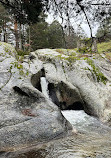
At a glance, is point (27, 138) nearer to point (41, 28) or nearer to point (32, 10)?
point (32, 10)

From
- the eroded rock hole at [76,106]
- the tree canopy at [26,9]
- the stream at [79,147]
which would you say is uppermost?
the tree canopy at [26,9]

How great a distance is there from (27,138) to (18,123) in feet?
2.02

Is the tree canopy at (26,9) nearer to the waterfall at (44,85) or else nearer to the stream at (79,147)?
the stream at (79,147)

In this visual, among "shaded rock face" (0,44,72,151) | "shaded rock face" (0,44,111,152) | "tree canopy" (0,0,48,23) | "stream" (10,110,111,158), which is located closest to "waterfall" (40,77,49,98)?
"shaded rock face" (0,44,111,152)

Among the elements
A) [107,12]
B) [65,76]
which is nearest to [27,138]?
[107,12]

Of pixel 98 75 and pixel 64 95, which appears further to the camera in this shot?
pixel 98 75

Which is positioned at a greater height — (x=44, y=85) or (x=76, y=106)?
(x=44, y=85)

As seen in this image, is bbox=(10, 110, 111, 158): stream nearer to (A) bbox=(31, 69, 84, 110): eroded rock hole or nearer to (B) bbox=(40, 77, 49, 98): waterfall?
(A) bbox=(31, 69, 84, 110): eroded rock hole

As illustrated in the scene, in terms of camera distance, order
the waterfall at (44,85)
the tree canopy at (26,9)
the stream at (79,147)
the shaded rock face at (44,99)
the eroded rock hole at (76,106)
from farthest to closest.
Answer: the waterfall at (44,85) → the eroded rock hole at (76,106) → the shaded rock face at (44,99) → the tree canopy at (26,9) → the stream at (79,147)

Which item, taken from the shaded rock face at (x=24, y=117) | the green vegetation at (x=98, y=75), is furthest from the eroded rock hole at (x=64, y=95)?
the shaded rock face at (x=24, y=117)

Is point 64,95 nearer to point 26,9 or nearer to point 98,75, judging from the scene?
point 98,75

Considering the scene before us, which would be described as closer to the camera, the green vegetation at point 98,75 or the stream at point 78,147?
the stream at point 78,147

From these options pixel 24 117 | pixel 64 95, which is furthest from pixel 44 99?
pixel 64 95

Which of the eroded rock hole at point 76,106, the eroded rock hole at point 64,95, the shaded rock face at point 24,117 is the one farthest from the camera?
the eroded rock hole at point 76,106
